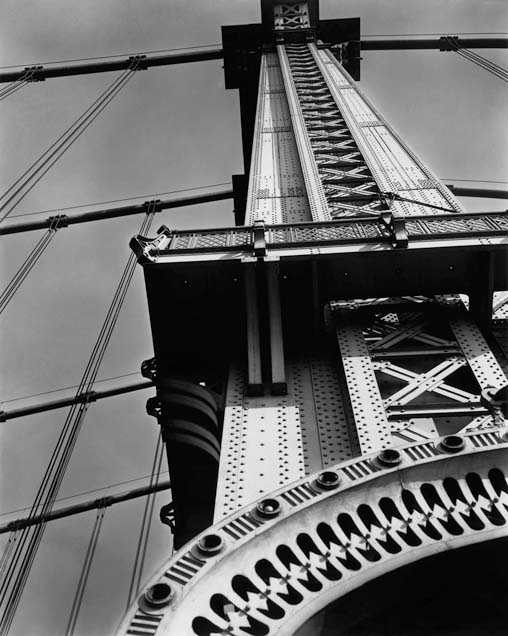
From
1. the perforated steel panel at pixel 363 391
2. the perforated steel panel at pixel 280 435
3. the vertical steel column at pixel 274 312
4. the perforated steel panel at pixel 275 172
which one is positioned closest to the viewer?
the perforated steel panel at pixel 280 435

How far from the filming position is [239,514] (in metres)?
4.79

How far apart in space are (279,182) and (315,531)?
11.2 m

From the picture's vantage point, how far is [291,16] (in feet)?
122

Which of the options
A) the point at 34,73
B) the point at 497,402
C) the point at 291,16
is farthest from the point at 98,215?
the point at 497,402

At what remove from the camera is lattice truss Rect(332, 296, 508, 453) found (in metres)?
8.08

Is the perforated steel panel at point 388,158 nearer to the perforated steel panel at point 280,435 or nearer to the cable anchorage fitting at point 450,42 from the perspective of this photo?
the perforated steel panel at point 280,435

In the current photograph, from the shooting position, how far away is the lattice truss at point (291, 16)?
119ft

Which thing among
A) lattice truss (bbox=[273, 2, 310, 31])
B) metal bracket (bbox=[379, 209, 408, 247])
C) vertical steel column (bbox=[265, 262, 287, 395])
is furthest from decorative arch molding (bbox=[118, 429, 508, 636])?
lattice truss (bbox=[273, 2, 310, 31])

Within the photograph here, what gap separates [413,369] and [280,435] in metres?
2.12

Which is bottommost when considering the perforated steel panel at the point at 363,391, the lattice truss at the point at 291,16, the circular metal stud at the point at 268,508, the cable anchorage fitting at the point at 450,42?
the circular metal stud at the point at 268,508

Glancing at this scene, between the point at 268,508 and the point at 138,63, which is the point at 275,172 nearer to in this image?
the point at 268,508

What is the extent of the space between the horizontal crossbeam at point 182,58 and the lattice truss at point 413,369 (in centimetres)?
2384

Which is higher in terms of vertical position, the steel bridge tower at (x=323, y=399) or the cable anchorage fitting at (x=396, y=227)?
the cable anchorage fitting at (x=396, y=227)

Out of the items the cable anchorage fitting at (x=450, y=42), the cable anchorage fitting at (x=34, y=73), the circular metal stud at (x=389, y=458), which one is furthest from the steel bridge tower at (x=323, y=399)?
the cable anchorage fitting at (x=450, y=42)
